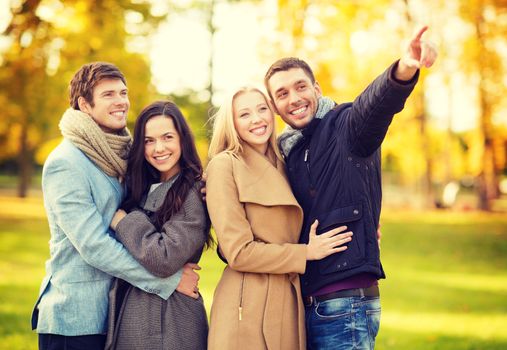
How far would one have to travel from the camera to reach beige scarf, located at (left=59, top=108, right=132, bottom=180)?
3.82 m

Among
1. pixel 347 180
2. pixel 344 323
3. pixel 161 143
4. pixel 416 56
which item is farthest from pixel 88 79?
pixel 344 323

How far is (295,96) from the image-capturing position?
3.96 meters

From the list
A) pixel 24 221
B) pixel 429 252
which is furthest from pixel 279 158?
pixel 24 221

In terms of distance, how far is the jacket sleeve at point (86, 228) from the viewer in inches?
143

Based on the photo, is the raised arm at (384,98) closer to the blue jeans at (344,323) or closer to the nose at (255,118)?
the nose at (255,118)

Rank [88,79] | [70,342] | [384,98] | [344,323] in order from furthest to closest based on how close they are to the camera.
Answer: [88,79] < [70,342] < [344,323] < [384,98]

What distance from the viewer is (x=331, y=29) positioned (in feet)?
41.9

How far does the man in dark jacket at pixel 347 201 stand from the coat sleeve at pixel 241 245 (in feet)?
0.63

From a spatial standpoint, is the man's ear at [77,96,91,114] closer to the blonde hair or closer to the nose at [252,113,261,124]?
the blonde hair

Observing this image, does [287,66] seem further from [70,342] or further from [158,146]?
[70,342]

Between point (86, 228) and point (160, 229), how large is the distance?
424 millimetres

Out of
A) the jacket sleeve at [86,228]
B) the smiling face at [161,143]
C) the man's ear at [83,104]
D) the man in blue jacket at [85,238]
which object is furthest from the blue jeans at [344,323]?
the man's ear at [83,104]

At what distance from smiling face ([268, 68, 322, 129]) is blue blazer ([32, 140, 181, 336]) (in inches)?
46.1

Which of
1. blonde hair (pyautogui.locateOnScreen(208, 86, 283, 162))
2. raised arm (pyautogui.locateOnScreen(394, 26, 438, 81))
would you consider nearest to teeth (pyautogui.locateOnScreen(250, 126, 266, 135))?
blonde hair (pyautogui.locateOnScreen(208, 86, 283, 162))
